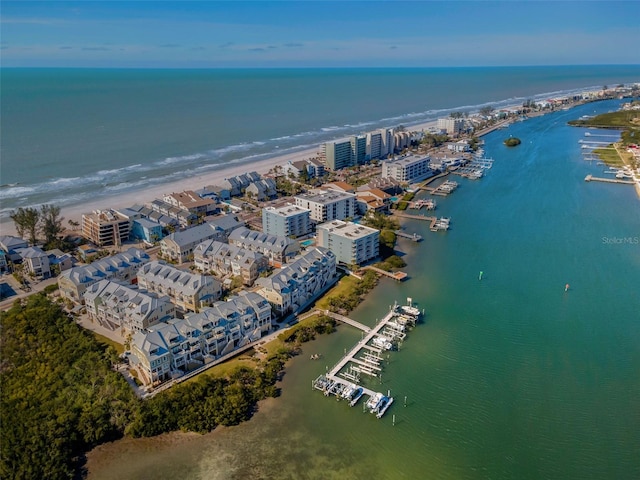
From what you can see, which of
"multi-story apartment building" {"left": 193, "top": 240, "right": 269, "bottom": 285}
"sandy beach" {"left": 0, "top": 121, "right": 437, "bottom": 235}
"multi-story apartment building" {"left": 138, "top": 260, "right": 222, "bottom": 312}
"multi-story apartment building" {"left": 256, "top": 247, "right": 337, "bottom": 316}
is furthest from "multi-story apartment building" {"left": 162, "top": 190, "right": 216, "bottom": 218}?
"multi-story apartment building" {"left": 256, "top": 247, "right": 337, "bottom": 316}

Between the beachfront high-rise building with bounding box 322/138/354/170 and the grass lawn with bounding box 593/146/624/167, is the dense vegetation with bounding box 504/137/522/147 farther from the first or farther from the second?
Result: the beachfront high-rise building with bounding box 322/138/354/170

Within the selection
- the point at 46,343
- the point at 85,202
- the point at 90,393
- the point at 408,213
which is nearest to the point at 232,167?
A: the point at 85,202

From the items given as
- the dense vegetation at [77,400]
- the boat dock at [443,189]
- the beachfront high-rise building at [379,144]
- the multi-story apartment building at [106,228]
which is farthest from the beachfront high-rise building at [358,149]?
the dense vegetation at [77,400]

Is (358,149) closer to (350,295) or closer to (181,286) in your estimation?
(350,295)

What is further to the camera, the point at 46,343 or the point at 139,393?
the point at 46,343

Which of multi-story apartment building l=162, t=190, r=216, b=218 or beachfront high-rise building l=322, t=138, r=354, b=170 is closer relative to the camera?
multi-story apartment building l=162, t=190, r=216, b=218

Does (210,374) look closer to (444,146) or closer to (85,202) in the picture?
(85,202)
